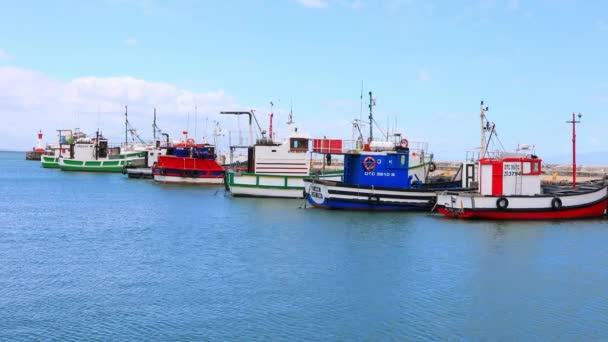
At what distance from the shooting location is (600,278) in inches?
819

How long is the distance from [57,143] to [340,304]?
13495cm

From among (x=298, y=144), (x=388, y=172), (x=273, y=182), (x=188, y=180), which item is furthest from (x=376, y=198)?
(x=188, y=180)

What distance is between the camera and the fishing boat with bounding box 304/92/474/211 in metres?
36.6

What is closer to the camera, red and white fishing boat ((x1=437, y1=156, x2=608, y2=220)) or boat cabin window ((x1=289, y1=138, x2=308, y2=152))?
red and white fishing boat ((x1=437, y1=156, x2=608, y2=220))

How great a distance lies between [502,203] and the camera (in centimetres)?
3288

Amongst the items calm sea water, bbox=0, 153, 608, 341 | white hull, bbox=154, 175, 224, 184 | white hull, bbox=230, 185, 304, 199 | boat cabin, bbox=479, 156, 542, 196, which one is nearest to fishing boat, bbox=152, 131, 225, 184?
white hull, bbox=154, 175, 224, 184

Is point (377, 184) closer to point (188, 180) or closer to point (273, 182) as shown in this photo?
point (273, 182)

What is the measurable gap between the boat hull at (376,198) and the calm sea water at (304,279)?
1.01 m

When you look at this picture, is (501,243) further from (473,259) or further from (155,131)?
(155,131)

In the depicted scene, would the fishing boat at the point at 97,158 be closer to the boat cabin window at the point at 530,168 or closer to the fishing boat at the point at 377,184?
the fishing boat at the point at 377,184

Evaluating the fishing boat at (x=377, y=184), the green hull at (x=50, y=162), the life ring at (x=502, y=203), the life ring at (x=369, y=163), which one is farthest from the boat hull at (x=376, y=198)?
the green hull at (x=50, y=162)

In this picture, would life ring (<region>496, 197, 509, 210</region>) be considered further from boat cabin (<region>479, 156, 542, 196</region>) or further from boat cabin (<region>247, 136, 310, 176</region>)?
boat cabin (<region>247, 136, 310, 176</region>)

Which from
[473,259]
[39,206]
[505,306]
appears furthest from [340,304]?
[39,206]

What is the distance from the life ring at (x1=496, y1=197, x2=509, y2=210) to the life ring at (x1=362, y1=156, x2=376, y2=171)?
8.10m
